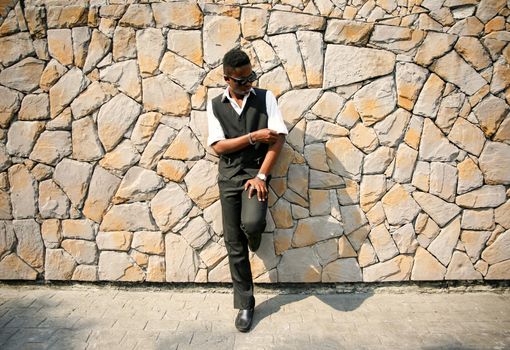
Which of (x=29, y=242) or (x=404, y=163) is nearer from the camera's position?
(x=404, y=163)

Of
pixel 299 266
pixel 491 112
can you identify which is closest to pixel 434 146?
pixel 491 112

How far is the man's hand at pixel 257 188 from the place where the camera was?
112 inches

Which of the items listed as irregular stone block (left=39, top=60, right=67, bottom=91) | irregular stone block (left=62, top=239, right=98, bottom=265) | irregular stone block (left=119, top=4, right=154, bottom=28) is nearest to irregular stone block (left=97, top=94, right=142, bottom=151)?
irregular stone block (left=39, top=60, right=67, bottom=91)

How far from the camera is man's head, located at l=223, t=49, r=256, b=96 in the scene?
273 cm

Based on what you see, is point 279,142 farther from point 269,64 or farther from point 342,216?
point 342,216

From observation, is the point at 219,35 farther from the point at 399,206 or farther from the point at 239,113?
the point at 399,206

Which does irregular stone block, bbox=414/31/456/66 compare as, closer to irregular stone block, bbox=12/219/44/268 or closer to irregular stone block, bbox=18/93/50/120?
irregular stone block, bbox=18/93/50/120

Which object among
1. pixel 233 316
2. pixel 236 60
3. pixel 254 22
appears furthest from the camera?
pixel 254 22

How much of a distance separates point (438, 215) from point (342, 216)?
0.93m

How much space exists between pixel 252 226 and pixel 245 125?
→ 2.68 ft

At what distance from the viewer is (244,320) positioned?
293 cm

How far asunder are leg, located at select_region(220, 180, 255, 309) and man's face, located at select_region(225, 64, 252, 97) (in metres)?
0.75

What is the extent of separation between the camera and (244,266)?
3.02m

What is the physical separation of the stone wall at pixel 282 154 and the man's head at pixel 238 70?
0.58 meters
